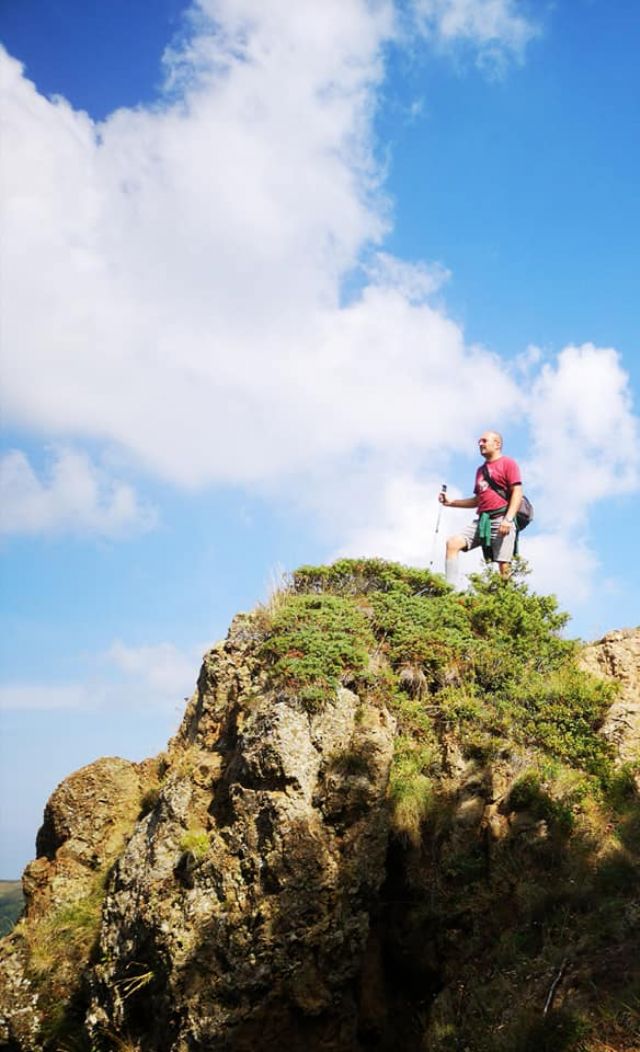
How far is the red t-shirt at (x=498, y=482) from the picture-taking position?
13.7 meters

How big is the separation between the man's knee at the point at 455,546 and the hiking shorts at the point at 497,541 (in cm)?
7

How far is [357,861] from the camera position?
889 centimetres

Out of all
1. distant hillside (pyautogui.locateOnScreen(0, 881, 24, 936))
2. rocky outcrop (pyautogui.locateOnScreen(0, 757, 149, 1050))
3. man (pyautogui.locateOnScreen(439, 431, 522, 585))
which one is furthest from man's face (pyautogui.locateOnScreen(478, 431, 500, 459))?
distant hillside (pyautogui.locateOnScreen(0, 881, 24, 936))

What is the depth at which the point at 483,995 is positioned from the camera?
7664 mm

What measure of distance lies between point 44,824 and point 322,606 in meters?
5.43

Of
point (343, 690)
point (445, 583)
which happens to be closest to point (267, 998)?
point (343, 690)

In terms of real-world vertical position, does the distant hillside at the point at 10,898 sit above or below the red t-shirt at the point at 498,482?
below

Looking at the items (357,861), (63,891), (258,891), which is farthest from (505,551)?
(63,891)

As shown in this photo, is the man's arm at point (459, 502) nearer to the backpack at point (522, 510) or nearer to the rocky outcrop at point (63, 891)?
the backpack at point (522, 510)

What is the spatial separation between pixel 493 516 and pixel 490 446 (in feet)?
4.25

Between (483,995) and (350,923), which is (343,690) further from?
(483,995)

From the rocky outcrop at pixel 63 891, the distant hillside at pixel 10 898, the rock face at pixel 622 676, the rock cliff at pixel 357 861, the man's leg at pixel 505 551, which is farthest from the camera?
the distant hillside at pixel 10 898

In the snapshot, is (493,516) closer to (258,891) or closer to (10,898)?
(258,891)

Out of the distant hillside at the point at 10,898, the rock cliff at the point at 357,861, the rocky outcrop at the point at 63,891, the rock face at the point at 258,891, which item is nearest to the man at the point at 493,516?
the rock cliff at the point at 357,861
